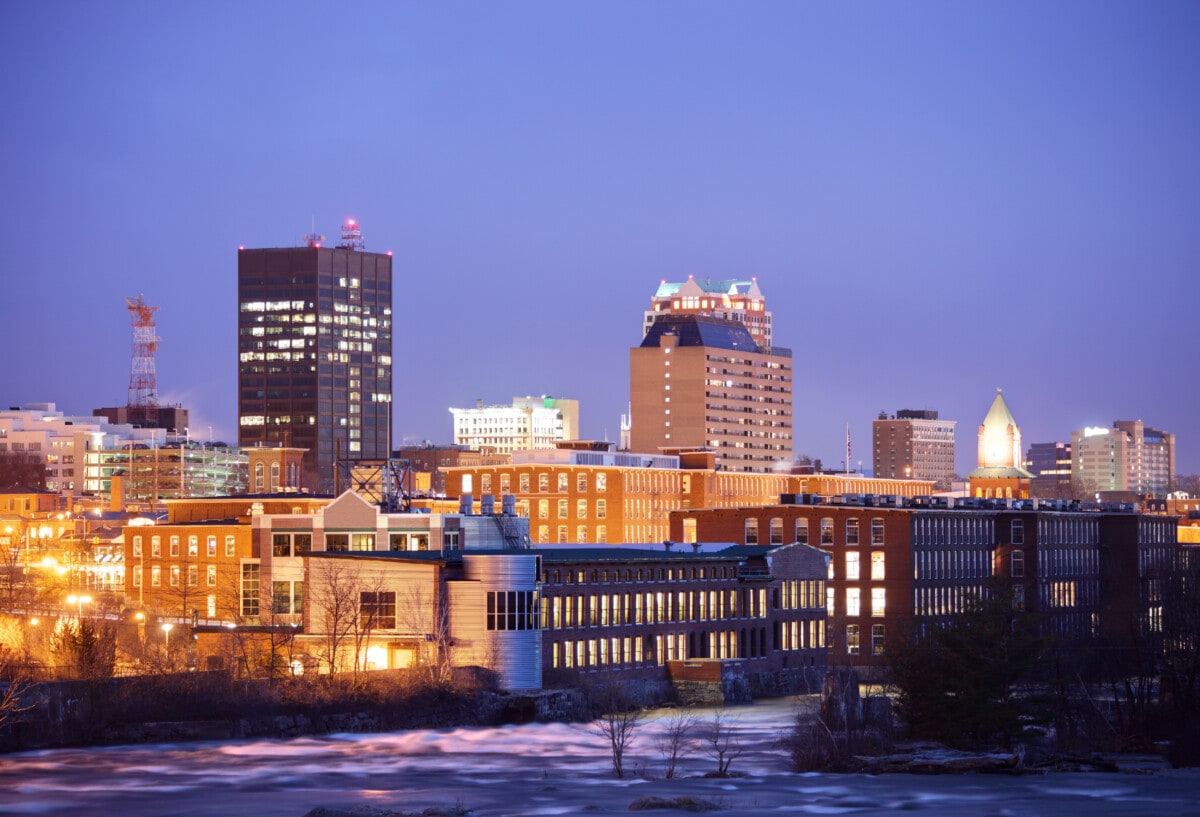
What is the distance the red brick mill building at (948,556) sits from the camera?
144375 millimetres

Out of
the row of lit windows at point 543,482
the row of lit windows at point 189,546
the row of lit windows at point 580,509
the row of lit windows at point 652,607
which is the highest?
the row of lit windows at point 543,482

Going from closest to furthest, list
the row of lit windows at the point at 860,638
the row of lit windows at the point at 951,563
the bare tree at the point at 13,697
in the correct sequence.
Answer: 1. the bare tree at the point at 13,697
2. the row of lit windows at the point at 860,638
3. the row of lit windows at the point at 951,563

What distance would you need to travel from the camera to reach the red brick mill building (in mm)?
144375

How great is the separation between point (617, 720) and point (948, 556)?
58.8 m

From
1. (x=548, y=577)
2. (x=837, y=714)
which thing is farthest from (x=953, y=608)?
(x=837, y=714)

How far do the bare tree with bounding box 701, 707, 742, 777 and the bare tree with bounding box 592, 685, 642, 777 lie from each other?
3535mm

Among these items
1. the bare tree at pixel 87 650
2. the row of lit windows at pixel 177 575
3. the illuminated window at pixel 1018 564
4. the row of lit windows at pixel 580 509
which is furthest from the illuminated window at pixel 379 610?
the row of lit windows at pixel 580 509

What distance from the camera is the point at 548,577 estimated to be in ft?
367

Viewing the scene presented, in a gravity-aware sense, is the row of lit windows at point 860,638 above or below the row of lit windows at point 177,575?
below

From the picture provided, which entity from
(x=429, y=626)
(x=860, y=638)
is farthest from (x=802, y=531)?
(x=429, y=626)

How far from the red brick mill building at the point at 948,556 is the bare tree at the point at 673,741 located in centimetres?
2366

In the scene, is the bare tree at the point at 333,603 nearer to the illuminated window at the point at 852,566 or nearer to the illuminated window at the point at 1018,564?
the illuminated window at the point at 852,566

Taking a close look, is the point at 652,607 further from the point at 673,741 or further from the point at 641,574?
the point at 673,741

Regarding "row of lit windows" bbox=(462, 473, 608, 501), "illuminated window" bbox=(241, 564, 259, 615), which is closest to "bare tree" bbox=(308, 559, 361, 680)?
"illuminated window" bbox=(241, 564, 259, 615)
